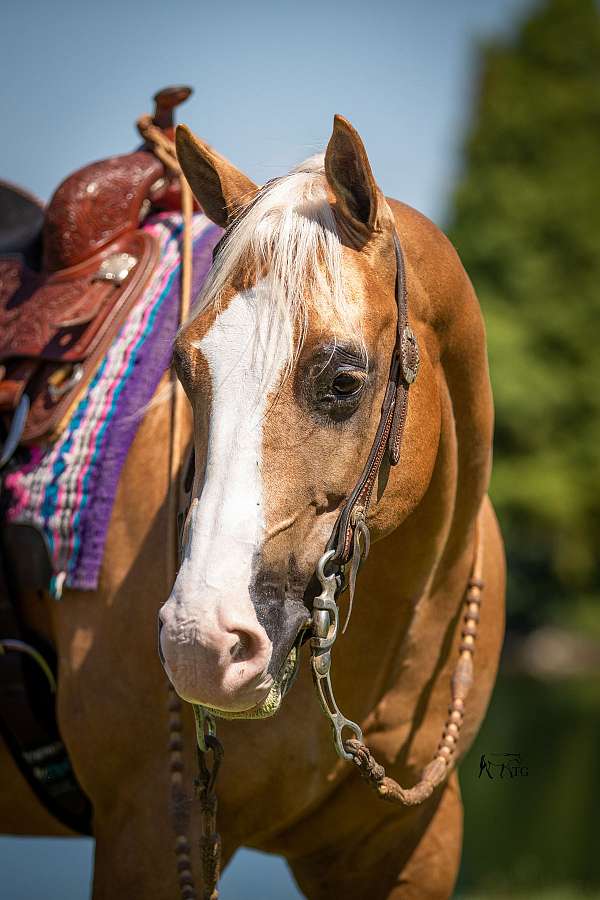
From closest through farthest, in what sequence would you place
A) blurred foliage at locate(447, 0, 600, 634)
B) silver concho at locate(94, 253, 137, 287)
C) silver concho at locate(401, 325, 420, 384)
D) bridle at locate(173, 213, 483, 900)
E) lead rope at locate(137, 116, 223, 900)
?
bridle at locate(173, 213, 483, 900) → silver concho at locate(401, 325, 420, 384) → lead rope at locate(137, 116, 223, 900) → silver concho at locate(94, 253, 137, 287) → blurred foliage at locate(447, 0, 600, 634)

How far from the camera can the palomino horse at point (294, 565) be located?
6.17 ft

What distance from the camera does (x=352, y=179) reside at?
2.10 meters

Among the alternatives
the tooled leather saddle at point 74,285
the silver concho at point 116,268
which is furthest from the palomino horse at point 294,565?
the silver concho at point 116,268

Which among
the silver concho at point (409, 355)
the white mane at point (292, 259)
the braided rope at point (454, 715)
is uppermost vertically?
the white mane at point (292, 259)

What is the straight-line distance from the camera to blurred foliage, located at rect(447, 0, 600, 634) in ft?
69.7

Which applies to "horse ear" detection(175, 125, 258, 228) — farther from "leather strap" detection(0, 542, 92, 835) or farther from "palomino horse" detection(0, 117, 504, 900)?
"leather strap" detection(0, 542, 92, 835)

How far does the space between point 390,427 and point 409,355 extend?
0.54 feet

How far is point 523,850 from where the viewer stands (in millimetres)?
8523

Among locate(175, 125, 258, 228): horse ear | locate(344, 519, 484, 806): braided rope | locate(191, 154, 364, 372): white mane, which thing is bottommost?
locate(344, 519, 484, 806): braided rope

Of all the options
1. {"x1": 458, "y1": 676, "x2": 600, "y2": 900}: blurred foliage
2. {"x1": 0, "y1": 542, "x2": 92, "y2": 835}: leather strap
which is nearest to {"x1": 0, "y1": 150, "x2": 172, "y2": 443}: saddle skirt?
{"x1": 0, "y1": 542, "x2": 92, "y2": 835}: leather strap

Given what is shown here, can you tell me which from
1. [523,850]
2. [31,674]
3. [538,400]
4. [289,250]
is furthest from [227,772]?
[538,400]

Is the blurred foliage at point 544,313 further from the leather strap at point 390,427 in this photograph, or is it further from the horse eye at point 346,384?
the horse eye at point 346,384

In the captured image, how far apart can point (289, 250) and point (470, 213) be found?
71.3 ft

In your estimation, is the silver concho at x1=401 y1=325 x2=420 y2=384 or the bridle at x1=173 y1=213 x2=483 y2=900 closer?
the bridle at x1=173 y1=213 x2=483 y2=900
